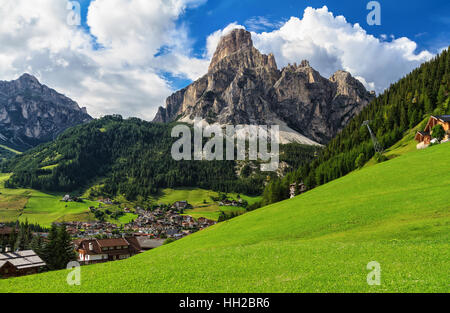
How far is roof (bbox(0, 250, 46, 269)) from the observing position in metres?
57.7

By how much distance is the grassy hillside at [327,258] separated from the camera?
1570 cm

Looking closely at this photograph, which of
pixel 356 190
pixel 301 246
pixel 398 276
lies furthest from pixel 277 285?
pixel 356 190

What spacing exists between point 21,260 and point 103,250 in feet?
95.3

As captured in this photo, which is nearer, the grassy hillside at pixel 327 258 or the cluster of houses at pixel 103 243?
the grassy hillside at pixel 327 258

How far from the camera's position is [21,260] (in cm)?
6050

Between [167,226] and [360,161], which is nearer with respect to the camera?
[360,161]

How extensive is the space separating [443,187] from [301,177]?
63255mm

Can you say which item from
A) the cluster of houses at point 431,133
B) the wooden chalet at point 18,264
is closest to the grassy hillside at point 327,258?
the cluster of houses at point 431,133

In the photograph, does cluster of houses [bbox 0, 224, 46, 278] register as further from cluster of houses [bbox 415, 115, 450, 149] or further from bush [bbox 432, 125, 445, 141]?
bush [bbox 432, 125, 445, 141]

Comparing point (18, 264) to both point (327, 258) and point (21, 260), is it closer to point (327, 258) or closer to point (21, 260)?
point (21, 260)

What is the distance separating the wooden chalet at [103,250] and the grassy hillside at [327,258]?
6108 cm

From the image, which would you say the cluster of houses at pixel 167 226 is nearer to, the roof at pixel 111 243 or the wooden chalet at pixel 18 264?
the roof at pixel 111 243

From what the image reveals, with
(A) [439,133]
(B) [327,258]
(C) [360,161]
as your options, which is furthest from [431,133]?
(B) [327,258]
